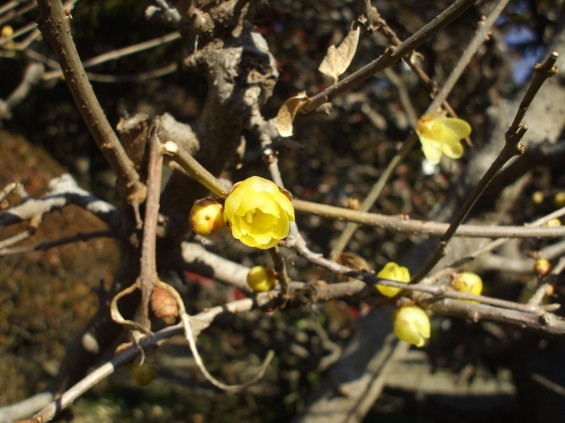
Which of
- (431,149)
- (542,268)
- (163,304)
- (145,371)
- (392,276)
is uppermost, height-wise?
(431,149)

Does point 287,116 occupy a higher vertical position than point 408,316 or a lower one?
higher

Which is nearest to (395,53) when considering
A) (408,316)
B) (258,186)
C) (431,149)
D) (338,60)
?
(338,60)

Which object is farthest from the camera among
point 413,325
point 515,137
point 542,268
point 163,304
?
point 542,268

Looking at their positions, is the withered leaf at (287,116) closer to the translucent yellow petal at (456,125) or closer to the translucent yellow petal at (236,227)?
the translucent yellow petal at (236,227)

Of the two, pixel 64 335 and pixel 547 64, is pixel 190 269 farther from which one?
pixel 64 335

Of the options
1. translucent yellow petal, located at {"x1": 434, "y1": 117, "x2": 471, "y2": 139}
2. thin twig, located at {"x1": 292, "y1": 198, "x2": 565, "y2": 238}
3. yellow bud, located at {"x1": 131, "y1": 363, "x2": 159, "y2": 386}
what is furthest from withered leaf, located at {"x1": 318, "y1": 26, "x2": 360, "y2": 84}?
yellow bud, located at {"x1": 131, "y1": 363, "x2": 159, "y2": 386}

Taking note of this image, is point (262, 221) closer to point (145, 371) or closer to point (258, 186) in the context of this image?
point (258, 186)
